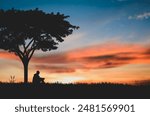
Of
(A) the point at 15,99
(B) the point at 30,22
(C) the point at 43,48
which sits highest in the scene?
(B) the point at 30,22

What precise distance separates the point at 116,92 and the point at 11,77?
998 centimetres

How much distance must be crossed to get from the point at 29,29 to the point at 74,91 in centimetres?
1799

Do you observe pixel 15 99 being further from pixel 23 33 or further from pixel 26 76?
pixel 23 33

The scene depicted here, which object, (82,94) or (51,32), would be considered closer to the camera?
(82,94)

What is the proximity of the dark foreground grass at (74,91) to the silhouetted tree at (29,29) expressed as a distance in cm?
1498

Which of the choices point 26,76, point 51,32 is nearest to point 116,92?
point 26,76

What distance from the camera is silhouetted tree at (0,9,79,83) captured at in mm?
39000

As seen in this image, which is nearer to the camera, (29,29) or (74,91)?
(74,91)

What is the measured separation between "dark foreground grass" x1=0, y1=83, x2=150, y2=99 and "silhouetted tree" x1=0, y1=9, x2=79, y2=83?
14983mm

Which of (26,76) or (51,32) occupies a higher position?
(51,32)

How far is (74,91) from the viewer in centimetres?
2234

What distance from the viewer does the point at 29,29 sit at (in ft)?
128

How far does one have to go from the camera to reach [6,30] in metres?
39.5

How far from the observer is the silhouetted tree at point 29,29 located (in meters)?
39.0
